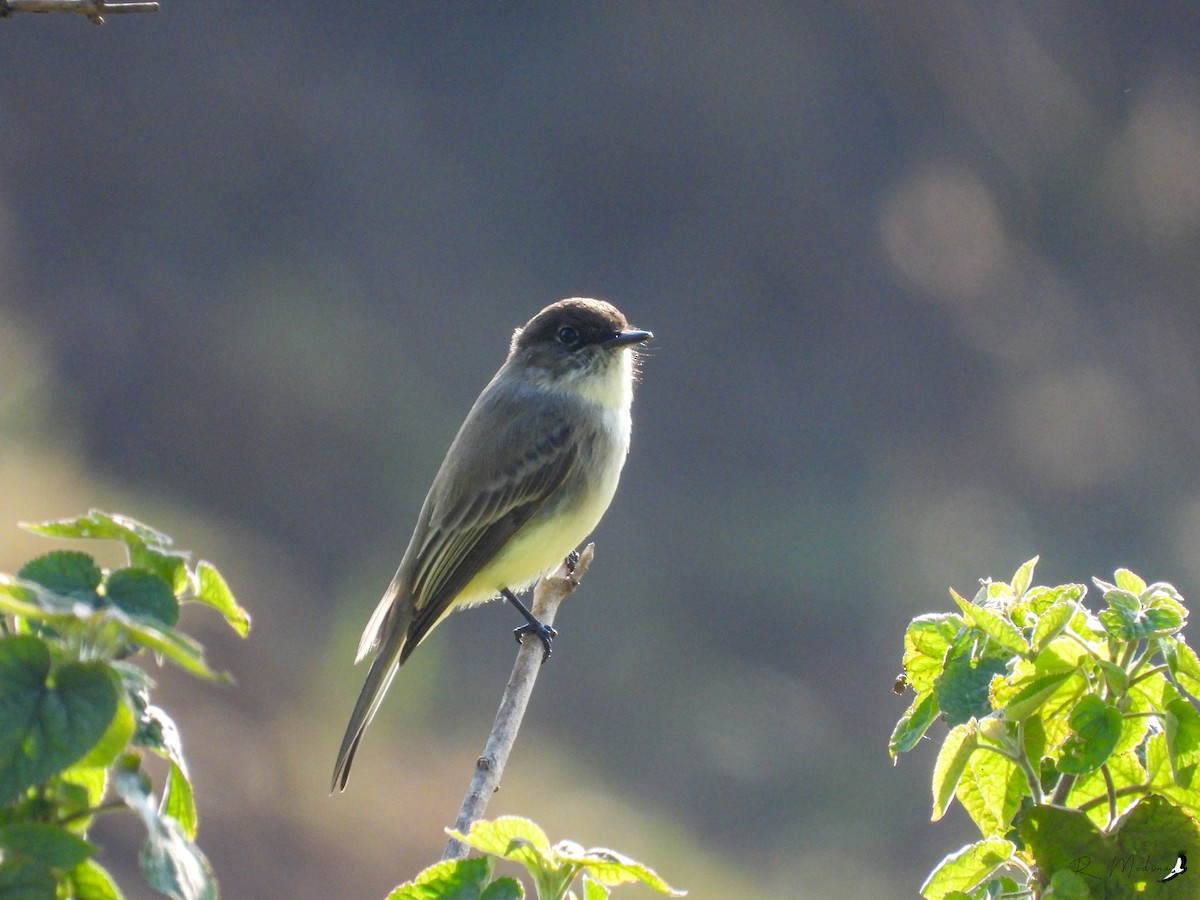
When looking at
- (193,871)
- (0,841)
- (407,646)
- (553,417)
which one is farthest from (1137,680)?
(553,417)

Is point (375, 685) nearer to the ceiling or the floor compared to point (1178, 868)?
nearer to the ceiling

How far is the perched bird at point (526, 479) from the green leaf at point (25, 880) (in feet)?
10.4

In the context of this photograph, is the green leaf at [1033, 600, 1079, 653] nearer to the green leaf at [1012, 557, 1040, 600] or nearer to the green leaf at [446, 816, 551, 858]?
the green leaf at [1012, 557, 1040, 600]

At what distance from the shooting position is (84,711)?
29.3 inches

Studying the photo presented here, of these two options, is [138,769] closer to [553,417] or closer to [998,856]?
[998,856]

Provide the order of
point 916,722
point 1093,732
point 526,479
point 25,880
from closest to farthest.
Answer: point 25,880, point 1093,732, point 916,722, point 526,479

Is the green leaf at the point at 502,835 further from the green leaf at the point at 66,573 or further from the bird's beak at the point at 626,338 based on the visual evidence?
the bird's beak at the point at 626,338

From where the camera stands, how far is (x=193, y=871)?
0.77m

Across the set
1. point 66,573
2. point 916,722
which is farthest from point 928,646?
point 66,573

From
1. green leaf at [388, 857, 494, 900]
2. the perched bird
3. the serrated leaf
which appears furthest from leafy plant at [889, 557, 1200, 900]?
the perched bird

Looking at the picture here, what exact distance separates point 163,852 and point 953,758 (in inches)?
31.1

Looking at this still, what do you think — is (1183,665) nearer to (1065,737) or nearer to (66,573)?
(1065,737)

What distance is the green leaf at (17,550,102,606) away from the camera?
0.80 m

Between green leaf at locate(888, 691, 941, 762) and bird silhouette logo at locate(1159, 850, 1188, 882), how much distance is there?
278mm
